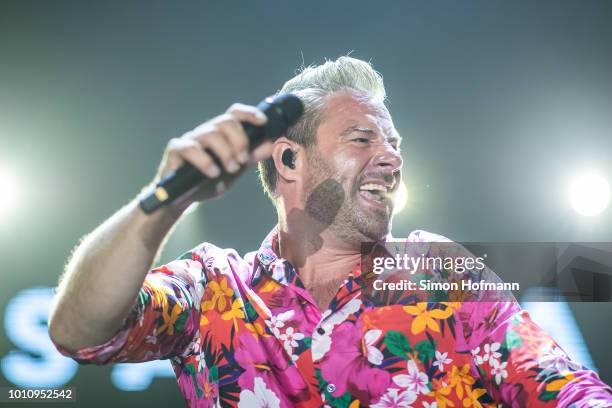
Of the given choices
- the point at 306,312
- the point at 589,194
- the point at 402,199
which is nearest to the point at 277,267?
the point at 306,312

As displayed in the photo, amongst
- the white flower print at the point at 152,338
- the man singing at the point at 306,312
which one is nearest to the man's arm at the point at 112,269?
the man singing at the point at 306,312

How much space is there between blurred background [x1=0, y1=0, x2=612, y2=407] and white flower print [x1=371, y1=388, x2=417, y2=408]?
1317 millimetres

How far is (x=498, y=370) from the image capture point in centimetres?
112

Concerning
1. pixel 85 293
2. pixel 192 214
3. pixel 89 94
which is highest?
pixel 89 94

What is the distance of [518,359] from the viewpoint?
109 cm

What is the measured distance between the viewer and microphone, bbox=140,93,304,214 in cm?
76

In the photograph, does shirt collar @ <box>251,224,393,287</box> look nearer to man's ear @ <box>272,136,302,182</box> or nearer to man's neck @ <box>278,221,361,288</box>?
man's neck @ <box>278,221,361,288</box>


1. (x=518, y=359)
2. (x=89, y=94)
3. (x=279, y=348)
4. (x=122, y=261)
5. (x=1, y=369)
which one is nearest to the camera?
(x=122, y=261)

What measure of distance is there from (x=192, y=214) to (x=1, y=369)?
3.66ft

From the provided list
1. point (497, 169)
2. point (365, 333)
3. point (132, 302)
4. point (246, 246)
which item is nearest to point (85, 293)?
point (132, 302)

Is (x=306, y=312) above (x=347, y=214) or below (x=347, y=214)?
below

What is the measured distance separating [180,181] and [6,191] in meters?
2.21

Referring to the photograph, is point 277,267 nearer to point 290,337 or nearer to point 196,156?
point 290,337

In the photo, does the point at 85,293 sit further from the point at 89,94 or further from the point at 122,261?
the point at 89,94
